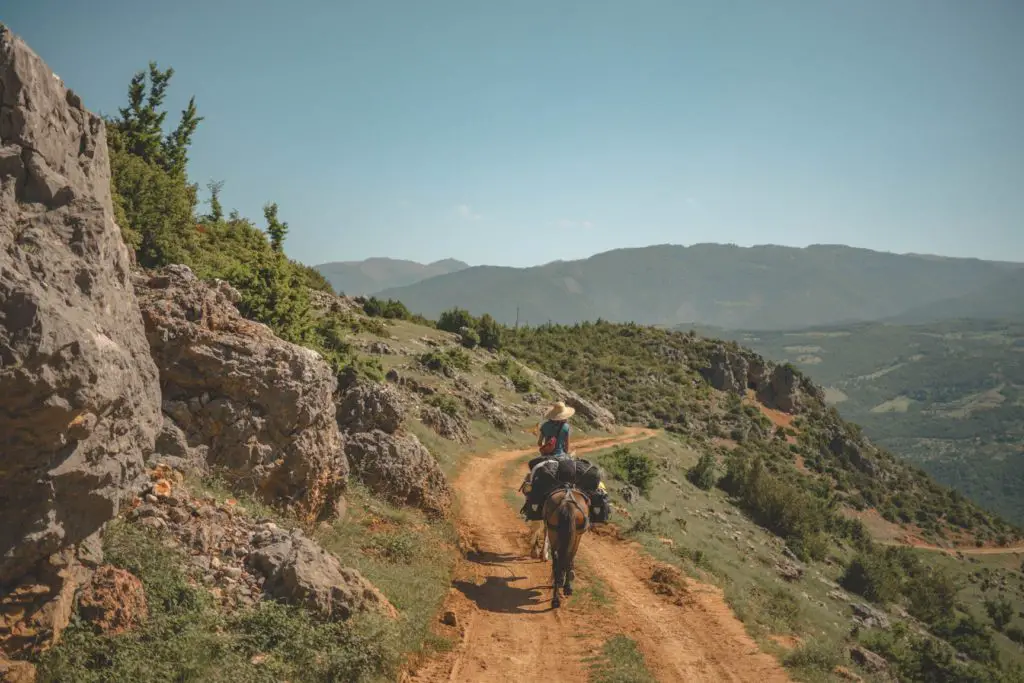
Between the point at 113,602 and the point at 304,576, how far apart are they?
247 cm

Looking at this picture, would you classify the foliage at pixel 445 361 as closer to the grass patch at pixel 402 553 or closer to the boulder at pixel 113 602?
the grass patch at pixel 402 553

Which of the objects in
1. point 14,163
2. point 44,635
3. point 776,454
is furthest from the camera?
point 776,454

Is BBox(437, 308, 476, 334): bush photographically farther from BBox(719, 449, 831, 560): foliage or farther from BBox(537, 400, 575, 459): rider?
BBox(537, 400, 575, 459): rider

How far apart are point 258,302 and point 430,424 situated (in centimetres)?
1355

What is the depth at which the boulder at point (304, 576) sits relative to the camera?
860cm

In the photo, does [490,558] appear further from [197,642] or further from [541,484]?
[197,642]

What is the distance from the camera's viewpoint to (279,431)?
11781 millimetres

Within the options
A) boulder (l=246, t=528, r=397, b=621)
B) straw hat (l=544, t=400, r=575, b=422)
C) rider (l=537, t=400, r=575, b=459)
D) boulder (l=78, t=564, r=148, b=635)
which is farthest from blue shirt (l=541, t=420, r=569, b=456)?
boulder (l=78, t=564, r=148, b=635)

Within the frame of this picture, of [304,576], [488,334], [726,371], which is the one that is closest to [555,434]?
[304,576]

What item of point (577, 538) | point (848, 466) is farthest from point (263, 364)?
point (848, 466)

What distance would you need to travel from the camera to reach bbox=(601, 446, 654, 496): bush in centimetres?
3155

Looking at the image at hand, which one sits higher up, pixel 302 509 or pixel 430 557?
pixel 302 509

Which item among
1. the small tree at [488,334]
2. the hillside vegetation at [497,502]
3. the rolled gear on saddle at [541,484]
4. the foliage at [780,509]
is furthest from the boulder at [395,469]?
the small tree at [488,334]

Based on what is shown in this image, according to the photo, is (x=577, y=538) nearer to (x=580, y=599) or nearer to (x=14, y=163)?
(x=580, y=599)
